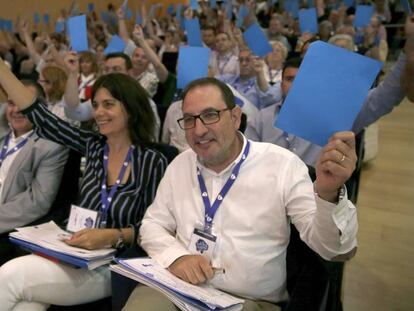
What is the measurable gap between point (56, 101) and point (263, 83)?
149 cm

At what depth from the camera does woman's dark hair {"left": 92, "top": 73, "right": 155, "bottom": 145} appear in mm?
1823

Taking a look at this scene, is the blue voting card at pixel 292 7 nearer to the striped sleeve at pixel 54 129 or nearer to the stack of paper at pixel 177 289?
the striped sleeve at pixel 54 129

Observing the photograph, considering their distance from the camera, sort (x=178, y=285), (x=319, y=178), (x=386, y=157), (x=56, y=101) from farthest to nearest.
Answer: (x=386, y=157)
(x=56, y=101)
(x=178, y=285)
(x=319, y=178)

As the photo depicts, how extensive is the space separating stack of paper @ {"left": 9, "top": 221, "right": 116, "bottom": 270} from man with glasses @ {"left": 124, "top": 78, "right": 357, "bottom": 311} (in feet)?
0.56

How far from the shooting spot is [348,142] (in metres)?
0.94

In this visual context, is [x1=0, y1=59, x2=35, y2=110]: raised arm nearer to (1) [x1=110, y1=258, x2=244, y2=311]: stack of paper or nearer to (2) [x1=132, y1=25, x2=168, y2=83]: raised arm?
(1) [x1=110, y1=258, x2=244, y2=311]: stack of paper

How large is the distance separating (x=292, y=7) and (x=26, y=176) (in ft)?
23.0

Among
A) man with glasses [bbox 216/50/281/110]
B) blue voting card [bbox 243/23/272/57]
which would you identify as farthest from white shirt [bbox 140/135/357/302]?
blue voting card [bbox 243/23/272/57]

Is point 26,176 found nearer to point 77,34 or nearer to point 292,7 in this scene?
point 77,34

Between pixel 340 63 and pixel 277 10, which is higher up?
pixel 277 10

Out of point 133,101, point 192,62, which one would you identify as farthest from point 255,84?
point 133,101

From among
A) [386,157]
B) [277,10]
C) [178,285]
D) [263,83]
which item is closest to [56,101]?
[263,83]

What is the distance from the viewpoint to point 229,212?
137 centimetres

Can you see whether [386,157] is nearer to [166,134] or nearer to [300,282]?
[166,134]
